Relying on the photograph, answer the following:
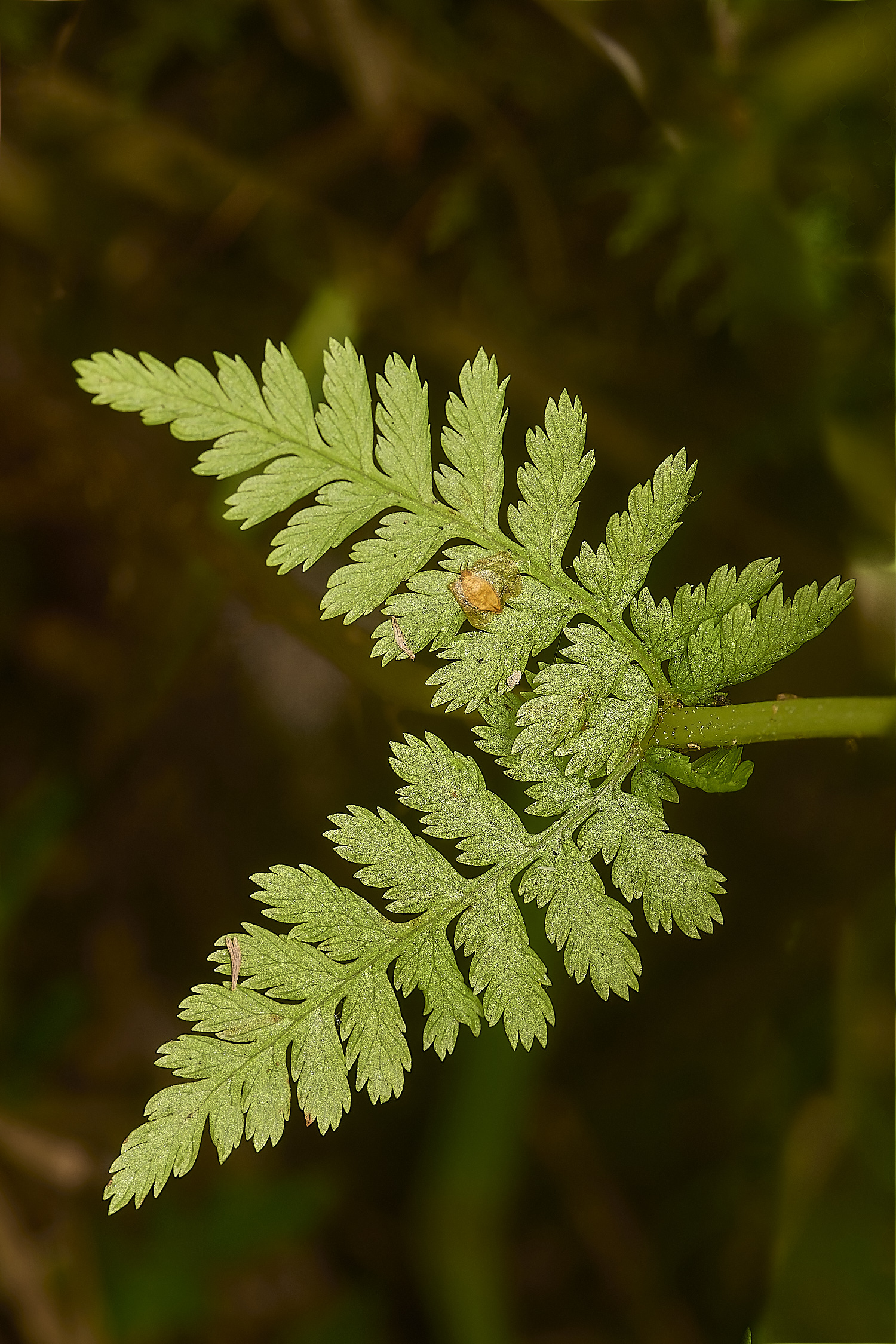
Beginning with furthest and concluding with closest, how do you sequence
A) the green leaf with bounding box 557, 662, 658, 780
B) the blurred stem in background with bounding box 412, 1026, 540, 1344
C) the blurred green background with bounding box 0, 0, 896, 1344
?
the blurred stem in background with bounding box 412, 1026, 540, 1344 < the blurred green background with bounding box 0, 0, 896, 1344 < the green leaf with bounding box 557, 662, 658, 780

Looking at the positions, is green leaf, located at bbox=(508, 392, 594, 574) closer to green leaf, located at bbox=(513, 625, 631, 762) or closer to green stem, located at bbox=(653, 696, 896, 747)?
green leaf, located at bbox=(513, 625, 631, 762)

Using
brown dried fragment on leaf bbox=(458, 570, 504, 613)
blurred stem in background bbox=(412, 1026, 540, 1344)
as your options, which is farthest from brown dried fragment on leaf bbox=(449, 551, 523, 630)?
blurred stem in background bbox=(412, 1026, 540, 1344)

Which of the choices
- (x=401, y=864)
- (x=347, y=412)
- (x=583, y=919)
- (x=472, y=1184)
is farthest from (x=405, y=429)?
(x=472, y=1184)

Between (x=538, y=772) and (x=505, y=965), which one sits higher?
(x=538, y=772)

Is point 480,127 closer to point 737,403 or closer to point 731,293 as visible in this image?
point 731,293

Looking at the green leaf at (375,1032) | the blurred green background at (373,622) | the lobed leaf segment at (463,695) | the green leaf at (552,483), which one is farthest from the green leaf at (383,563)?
the blurred green background at (373,622)

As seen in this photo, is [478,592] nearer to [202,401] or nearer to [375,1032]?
[202,401]
